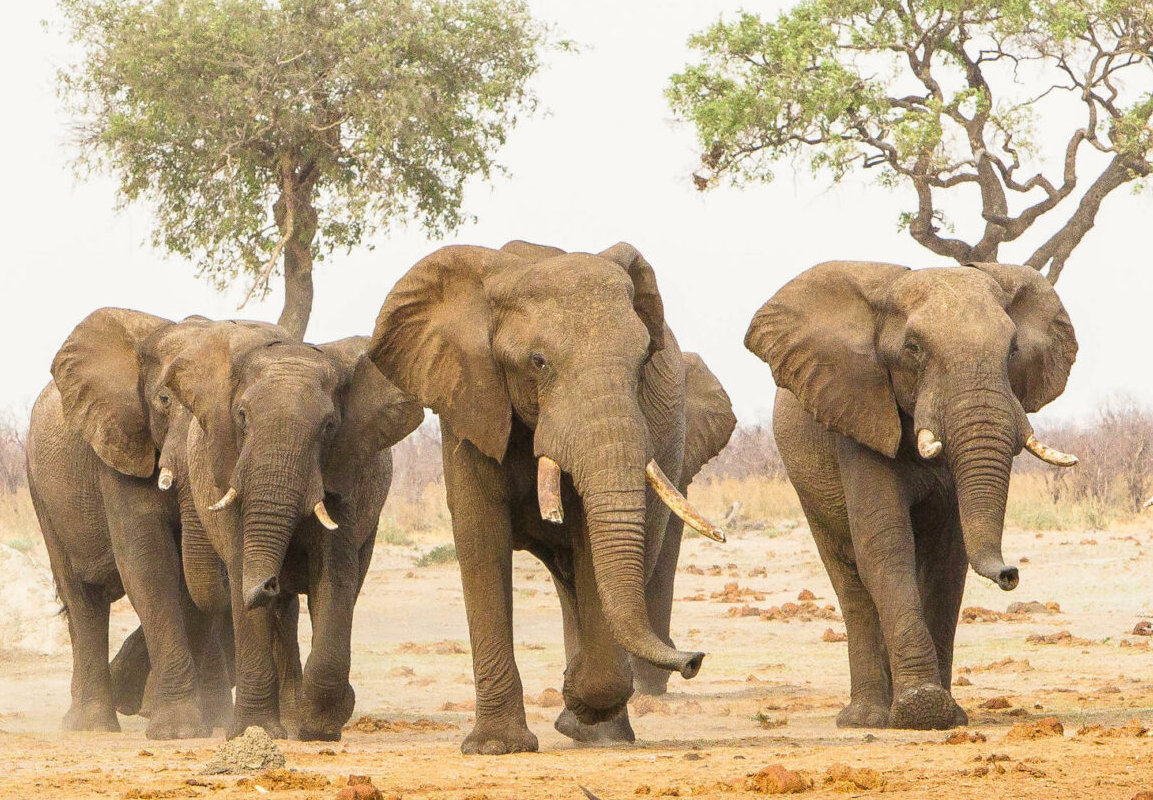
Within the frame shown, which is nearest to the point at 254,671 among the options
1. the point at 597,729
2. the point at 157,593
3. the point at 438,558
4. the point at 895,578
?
the point at 157,593

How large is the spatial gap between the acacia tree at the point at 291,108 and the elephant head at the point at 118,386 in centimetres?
1388

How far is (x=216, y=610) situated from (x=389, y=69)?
53.5 feet

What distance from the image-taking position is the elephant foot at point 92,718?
1135 cm

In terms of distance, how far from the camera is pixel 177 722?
10.3m

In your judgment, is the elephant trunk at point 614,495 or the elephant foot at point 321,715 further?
the elephant foot at point 321,715

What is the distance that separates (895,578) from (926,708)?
66 cm

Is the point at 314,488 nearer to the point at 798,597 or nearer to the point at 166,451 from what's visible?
the point at 166,451

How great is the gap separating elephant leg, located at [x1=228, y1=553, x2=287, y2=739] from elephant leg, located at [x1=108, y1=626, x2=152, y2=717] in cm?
299

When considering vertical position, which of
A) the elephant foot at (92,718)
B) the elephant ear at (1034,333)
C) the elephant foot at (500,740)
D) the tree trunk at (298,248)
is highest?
the tree trunk at (298,248)

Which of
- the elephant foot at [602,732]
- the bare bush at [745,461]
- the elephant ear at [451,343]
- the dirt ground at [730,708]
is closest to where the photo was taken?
the dirt ground at [730,708]

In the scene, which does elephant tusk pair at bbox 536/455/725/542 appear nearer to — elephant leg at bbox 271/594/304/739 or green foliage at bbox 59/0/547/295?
elephant leg at bbox 271/594/304/739

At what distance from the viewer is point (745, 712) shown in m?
10.8

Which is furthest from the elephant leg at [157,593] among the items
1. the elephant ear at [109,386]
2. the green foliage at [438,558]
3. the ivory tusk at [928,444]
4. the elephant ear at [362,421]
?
the green foliage at [438,558]

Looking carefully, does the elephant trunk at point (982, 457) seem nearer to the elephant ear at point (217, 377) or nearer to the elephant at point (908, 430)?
the elephant at point (908, 430)
